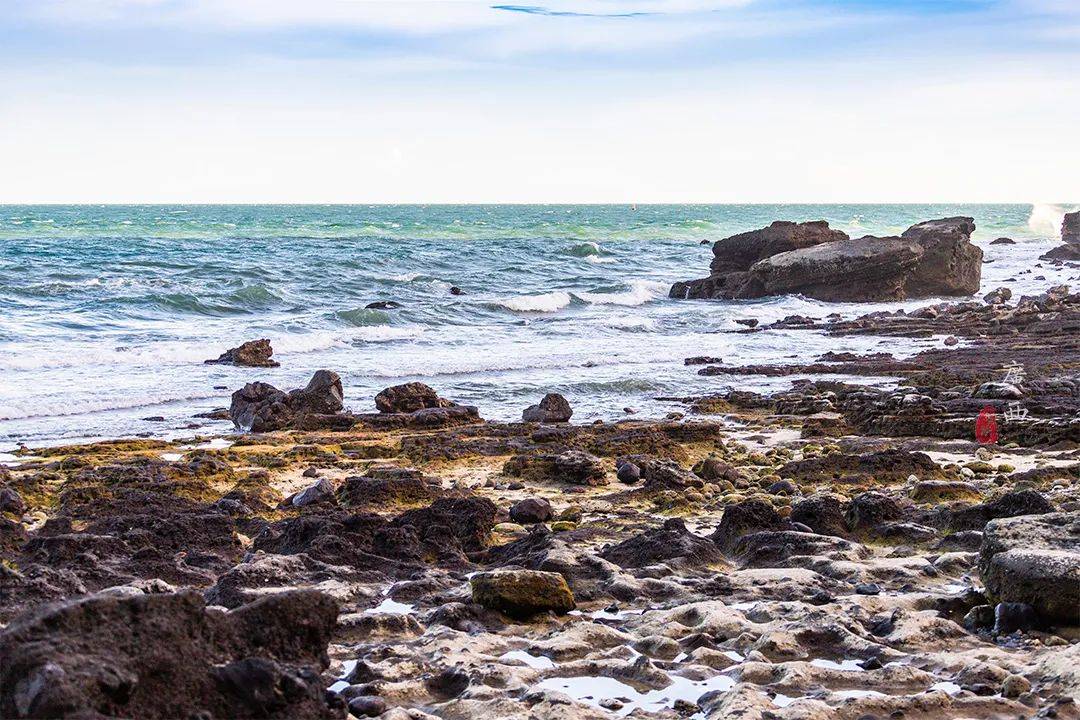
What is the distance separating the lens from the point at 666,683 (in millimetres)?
5227

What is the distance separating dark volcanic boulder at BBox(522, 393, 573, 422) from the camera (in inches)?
562

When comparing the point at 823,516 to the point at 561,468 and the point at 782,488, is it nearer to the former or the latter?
the point at 782,488

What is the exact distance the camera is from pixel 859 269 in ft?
123

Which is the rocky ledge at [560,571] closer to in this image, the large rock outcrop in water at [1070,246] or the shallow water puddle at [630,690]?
the shallow water puddle at [630,690]

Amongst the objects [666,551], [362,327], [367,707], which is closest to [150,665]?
[367,707]

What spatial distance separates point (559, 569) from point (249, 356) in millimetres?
14491

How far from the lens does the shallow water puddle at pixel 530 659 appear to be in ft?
17.9

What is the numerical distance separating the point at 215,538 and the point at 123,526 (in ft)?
2.46

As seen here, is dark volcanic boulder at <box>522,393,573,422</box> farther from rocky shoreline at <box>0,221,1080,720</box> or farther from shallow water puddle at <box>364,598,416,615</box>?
shallow water puddle at <box>364,598,416,615</box>

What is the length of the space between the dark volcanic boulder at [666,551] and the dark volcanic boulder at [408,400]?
25.1ft

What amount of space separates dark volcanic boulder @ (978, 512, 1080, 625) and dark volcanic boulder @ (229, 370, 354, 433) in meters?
9.32

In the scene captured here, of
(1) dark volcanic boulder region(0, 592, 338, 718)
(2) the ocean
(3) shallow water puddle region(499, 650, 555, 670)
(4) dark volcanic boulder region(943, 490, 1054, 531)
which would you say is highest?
(1) dark volcanic boulder region(0, 592, 338, 718)

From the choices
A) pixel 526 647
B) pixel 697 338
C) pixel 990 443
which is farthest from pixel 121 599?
pixel 697 338

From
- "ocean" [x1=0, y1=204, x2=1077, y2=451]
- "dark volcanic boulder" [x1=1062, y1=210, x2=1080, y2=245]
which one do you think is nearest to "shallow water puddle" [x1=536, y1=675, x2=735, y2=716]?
"ocean" [x1=0, y1=204, x2=1077, y2=451]
